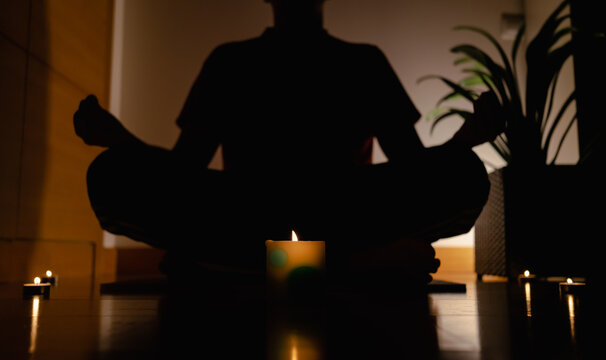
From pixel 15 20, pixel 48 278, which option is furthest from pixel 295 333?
pixel 15 20

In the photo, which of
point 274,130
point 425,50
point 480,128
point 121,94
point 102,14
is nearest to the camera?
point 480,128

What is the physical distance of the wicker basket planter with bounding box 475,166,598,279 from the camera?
156 cm

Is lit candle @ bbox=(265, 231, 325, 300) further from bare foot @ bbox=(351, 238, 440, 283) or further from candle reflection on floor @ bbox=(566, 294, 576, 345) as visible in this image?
bare foot @ bbox=(351, 238, 440, 283)

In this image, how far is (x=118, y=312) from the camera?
0.67 meters

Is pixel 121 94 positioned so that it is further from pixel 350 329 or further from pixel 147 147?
pixel 350 329

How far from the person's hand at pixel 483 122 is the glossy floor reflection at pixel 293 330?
1.15 feet

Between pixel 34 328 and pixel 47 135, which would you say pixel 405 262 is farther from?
pixel 47 135

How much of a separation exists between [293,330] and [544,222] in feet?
4.40

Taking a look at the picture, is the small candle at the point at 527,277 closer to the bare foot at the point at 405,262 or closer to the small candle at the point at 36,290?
the bare foot at the point at 405,262

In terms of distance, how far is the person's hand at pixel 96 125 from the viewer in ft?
3.30

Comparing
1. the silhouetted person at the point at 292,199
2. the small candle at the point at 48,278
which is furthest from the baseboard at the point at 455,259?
the small candle at the point at 48,278

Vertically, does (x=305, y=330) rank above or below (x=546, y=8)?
below

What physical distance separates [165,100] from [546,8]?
1.98 meters

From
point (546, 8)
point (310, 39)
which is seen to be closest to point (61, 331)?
point (310, 39)
